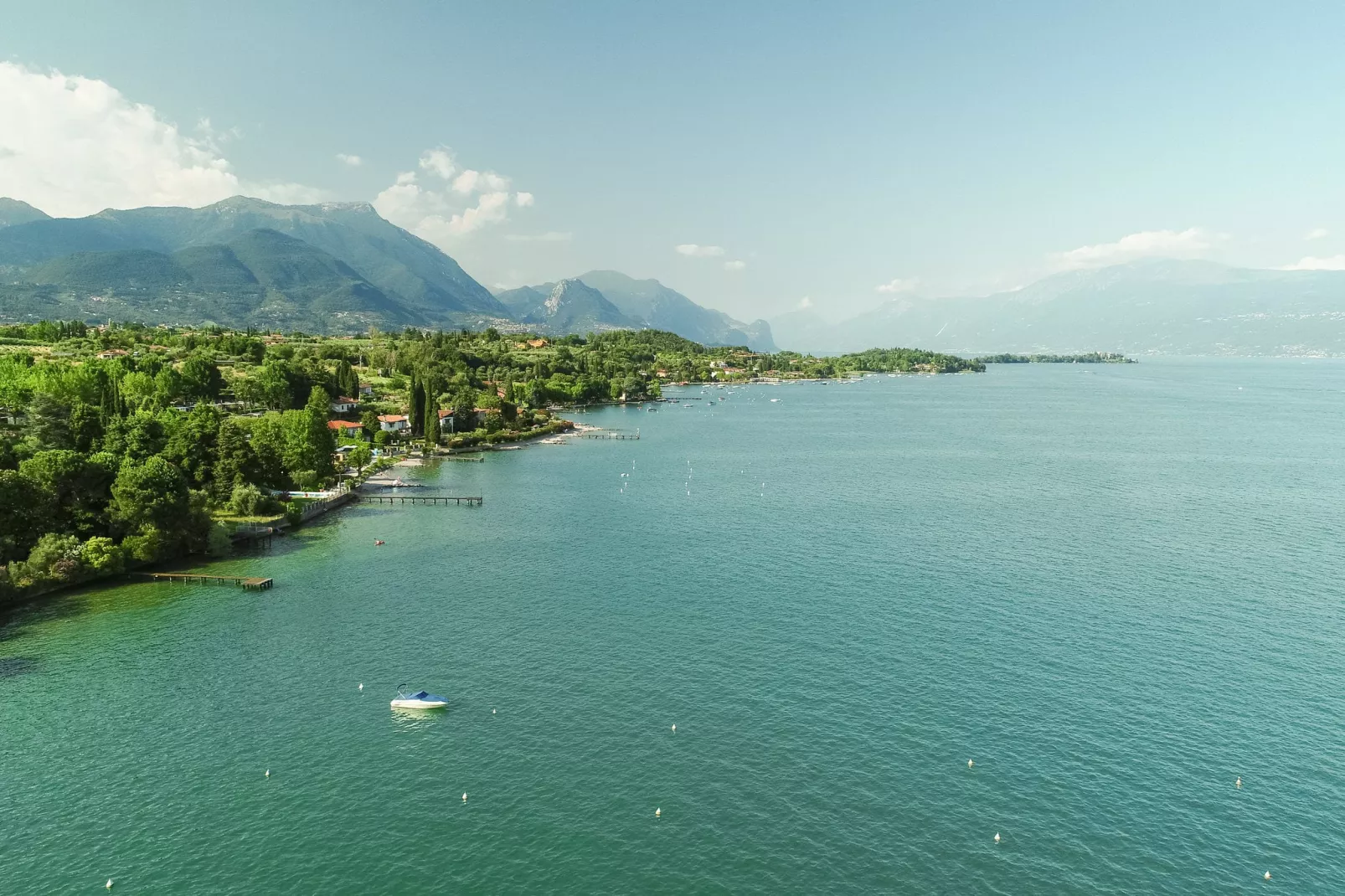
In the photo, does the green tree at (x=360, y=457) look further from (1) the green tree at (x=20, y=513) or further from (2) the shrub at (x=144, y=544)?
(1) the green tree at (x=20, y=513)

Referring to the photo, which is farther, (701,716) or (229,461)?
(229,461)

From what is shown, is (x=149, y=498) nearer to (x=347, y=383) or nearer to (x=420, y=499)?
(x=420, y=499)

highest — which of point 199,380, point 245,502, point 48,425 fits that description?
point 199,380

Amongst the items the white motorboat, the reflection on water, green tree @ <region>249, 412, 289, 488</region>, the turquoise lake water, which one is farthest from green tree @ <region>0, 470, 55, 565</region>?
the reflection on water

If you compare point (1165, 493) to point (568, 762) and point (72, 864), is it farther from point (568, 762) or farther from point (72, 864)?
point (72, 864)

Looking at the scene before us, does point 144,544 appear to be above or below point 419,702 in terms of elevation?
above

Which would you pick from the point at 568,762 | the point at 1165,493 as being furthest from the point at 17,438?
the point at 1165,493

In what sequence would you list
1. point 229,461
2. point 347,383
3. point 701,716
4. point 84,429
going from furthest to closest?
point 347,383 → point 229,461 → point 84,429 → point 701,716

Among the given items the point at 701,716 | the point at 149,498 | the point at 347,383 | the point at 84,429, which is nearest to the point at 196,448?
the point at 84,429

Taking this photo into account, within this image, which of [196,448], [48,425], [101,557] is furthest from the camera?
[196,448]
